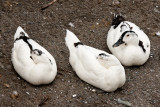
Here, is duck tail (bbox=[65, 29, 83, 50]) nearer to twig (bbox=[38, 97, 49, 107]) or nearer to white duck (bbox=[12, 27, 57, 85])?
white duck (bbox=[12, 27, 57, 85])

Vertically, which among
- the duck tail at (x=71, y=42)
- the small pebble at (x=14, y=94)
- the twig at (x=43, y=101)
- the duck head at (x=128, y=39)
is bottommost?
the twig at (x=43, y=101)

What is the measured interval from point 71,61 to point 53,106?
113 centimetres

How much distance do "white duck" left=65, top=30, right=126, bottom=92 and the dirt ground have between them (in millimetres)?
160

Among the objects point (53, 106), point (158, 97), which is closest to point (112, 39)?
point (158, 97)

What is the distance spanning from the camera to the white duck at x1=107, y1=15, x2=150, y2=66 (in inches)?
302

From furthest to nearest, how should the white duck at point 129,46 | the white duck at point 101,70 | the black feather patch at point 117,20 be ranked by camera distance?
the black feather patch at point 117,20 < the white duck at point 129,46 < the white duck at point 101,70

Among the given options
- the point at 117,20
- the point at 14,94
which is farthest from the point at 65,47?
the point at 14,94

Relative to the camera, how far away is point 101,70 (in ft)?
22.9

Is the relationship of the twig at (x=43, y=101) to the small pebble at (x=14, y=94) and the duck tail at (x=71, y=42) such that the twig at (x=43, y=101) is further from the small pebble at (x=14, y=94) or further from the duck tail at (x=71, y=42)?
the duck tail at (x=71, y=42)

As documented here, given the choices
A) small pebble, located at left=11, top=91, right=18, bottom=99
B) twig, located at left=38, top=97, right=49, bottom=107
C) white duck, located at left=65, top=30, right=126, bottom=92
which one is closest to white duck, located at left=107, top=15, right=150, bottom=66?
white duck, located at left=65, top=30, right=126, bottom=92

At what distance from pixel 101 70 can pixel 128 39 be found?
3.59 ft

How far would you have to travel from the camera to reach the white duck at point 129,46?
25.2 feet

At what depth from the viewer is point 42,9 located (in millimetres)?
9055

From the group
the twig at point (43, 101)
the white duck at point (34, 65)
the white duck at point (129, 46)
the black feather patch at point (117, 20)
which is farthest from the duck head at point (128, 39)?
the twig at point (43, 101)
